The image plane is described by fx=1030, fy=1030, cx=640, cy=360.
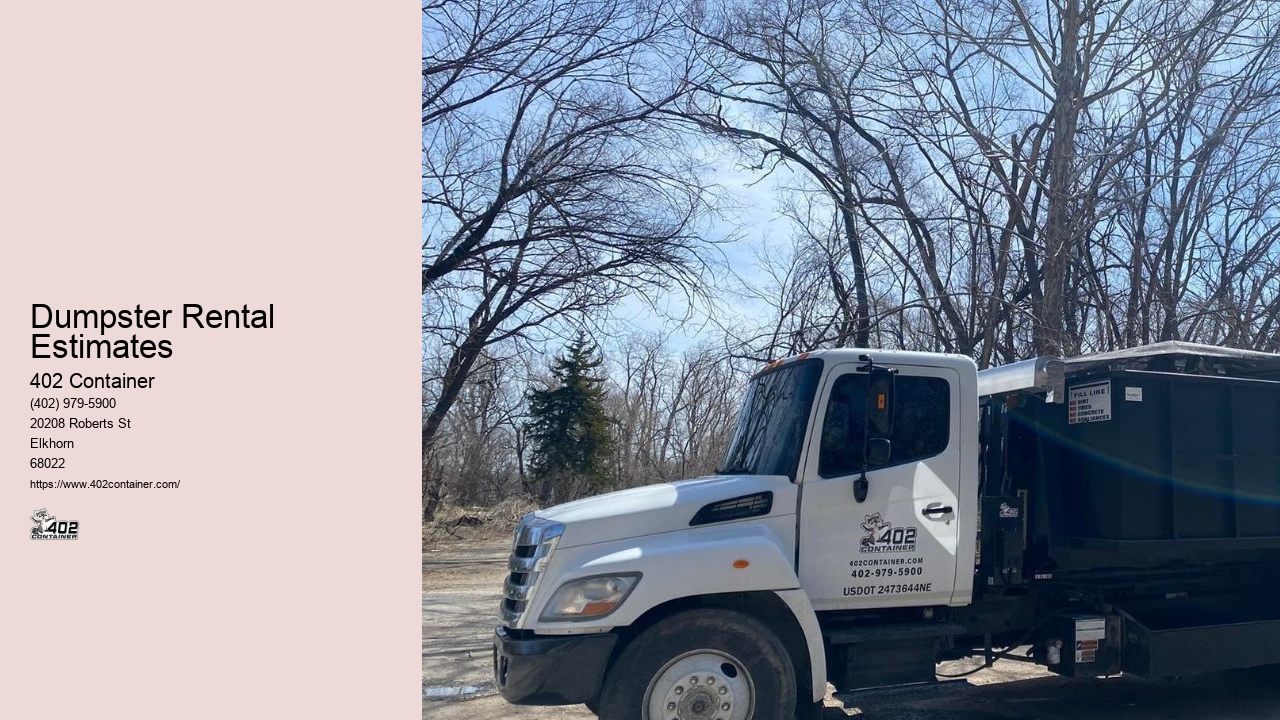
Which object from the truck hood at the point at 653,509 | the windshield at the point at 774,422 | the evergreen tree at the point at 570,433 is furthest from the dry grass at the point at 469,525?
the truck hood at the point at 653,509

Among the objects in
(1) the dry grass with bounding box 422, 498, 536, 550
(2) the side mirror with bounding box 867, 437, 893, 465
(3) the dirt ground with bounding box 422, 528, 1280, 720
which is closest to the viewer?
(2) the side mirror with bounding box 867, 437, 893, 465

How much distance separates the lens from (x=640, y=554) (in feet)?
19.7

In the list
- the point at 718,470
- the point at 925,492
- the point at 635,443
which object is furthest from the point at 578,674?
the point at 635,443

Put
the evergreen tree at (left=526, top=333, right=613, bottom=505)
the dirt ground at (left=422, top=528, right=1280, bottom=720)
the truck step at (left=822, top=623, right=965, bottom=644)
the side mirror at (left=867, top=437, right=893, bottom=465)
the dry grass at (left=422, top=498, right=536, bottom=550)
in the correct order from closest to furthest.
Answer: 1. the side mirror at (left=867, top=437, right=893, bottom=465)
2. the truck step at (left=822, top=623, right=965, bottom=644)
3. the dirt ground at (left=422, top=528, right=1280, bottom=720)
4. the dry grass at (left=422, top=498, right=536, bottom=550)
5. the evergreen tree at (left=526, top=333, right=613, bottom=505)

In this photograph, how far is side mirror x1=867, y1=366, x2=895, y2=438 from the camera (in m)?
6.40

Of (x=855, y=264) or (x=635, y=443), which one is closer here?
(x=855, y=264)

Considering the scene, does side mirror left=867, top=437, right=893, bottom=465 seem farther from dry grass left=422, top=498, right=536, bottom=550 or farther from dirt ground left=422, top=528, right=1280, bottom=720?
dry grass left=422, top=498, right=536, bottom=550

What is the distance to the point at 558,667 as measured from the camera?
19.4ft

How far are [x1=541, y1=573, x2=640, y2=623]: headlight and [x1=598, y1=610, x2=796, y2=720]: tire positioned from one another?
0.28m

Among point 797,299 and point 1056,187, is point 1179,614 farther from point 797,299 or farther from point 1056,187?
point 797,299

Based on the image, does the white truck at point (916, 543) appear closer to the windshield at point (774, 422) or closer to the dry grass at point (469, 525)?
the windshield at point (774, 422)

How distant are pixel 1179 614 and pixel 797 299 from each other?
9.72 meters
